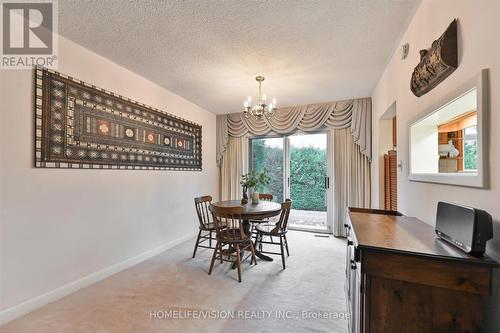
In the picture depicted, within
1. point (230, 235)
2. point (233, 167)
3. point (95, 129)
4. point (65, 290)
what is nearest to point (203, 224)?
point (230, 235)

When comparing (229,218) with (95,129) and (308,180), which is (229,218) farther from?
(308,180)

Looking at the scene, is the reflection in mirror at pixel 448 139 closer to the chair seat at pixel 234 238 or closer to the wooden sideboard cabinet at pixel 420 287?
the wooden sideboard cabinet at pixel 420 287

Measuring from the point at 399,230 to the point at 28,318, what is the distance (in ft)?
9.65

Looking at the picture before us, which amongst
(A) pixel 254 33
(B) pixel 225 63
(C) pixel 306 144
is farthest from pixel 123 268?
(C) pixel 306 144

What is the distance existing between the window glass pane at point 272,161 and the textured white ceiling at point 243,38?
1.73m

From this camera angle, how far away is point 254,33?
2.16 metres

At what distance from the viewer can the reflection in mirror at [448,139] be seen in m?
1.35

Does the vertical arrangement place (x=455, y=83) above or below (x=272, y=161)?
above

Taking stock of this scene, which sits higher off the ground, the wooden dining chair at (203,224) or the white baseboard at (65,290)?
the wooden dining chair at (203,224)

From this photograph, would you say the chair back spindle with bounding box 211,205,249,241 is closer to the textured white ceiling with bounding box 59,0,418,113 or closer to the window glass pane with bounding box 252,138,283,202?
the textured white ceiling with bounding box 59,0,418,113

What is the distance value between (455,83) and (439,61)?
0.16m

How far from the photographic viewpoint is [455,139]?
1.60 meters

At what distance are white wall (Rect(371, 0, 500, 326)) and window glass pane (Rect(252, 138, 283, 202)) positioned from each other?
8.90 feet

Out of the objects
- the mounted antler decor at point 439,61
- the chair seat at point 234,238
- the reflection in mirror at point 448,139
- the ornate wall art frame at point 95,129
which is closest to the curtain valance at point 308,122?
the ornate wall art frame at point 95,129
